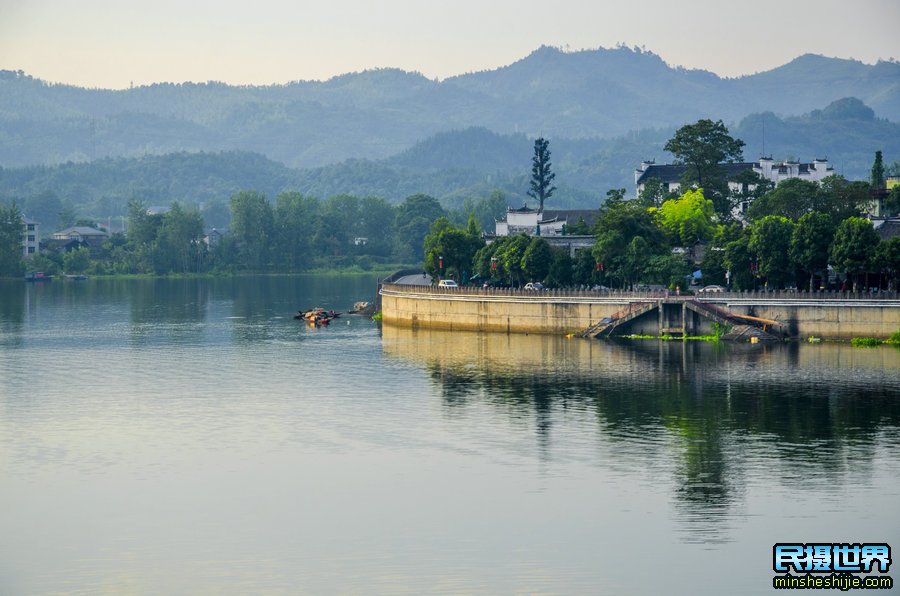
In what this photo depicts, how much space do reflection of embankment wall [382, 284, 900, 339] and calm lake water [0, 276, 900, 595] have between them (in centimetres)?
436

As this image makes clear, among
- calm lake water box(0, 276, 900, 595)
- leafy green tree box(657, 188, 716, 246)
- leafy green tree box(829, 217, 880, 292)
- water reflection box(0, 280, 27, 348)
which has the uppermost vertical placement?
leafy green tree box(657, 188, 716, 246)

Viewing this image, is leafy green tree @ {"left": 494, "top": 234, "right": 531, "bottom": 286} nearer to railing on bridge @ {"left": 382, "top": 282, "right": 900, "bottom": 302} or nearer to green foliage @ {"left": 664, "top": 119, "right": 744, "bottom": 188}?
railing on bridge @ {"left": 382, "top": 282, "right": 900, "bottom": 302}

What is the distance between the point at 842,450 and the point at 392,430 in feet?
87.3

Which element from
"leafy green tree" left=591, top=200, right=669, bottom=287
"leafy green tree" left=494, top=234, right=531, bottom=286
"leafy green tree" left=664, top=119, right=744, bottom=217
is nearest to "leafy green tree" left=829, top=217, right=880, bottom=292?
"leafy green tree" left=591, top=200, right=669, bottom=287

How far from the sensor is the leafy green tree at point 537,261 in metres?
147

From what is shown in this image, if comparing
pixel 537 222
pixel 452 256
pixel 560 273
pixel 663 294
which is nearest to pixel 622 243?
pixel 560 273

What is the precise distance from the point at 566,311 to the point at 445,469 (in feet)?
200

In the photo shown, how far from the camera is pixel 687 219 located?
16038cm

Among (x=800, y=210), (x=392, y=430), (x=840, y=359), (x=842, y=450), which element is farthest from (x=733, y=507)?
(x=800, y=210)

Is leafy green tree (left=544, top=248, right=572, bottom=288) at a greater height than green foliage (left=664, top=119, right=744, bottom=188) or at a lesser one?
lesser

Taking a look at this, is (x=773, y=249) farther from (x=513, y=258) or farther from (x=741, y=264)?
(x=513, y=258)

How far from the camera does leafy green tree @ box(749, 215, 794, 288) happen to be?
5157 inches

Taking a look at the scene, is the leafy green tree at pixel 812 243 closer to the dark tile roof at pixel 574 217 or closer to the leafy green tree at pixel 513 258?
the leafy green tree at pixel 513 258

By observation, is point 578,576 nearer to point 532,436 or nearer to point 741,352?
point 532,436
